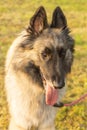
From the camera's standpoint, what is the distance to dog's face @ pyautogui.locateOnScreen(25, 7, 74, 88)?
5.43 m

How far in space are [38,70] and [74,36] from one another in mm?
6845

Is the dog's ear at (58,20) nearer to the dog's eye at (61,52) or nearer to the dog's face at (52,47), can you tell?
the dog's face at (52,47)

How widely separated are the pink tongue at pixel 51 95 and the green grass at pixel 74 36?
3.47ft

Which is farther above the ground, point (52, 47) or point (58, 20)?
point (58, 20)

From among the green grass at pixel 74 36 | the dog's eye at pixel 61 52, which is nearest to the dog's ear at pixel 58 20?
the dog's eye at pixel 61 52

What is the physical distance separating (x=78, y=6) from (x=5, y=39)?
289 inches

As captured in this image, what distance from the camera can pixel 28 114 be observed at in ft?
19.7

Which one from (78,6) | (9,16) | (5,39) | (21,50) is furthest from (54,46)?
(78,6)

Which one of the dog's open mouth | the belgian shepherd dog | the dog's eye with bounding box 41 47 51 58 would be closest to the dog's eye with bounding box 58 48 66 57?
the belgian shepherd dog

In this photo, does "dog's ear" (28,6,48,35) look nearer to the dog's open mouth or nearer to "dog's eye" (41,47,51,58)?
"dog's eye" (41,47,51,58)

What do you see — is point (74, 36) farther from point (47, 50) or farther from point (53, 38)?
point (47, 50)

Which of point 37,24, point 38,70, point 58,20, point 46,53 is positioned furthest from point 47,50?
point 58,20

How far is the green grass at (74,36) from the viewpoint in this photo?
6.96 meters

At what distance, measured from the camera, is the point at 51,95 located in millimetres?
5809
